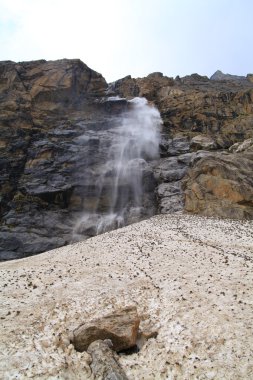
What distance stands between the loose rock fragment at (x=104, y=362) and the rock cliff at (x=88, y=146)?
77.1ft

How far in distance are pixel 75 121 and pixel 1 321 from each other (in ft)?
153

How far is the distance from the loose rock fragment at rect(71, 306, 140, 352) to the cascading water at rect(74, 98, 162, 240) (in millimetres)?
26364

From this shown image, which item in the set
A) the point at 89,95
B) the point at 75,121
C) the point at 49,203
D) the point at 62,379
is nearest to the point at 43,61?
the point at 89,95

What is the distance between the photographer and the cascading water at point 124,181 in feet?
124

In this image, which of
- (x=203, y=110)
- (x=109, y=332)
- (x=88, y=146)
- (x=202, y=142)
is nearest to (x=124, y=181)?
(x=88, y=146)

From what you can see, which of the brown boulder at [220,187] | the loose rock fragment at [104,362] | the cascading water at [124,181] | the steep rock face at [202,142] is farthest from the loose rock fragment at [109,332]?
the cascading water at [124,181]

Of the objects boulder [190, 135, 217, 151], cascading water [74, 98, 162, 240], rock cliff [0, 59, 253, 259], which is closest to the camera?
rock cliff [0, 59, 253, 259]

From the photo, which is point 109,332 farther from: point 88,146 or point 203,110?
point 203,110

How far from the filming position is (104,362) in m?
8.57

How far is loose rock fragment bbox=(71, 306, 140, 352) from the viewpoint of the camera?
9578mm

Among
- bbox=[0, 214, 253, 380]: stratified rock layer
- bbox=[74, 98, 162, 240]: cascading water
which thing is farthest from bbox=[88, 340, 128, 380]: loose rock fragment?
bbox=[74, 98, 162, 240]: cascading water

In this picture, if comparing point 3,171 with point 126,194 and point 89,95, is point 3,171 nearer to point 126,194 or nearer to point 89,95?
point 126,194

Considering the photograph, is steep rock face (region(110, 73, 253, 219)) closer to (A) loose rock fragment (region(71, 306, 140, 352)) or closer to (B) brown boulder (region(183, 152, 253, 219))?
(B) brown boulder (region(183, 152, 253, 219))

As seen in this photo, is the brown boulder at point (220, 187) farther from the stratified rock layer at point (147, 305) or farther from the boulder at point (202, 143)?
the boulder at point (202, 143)
